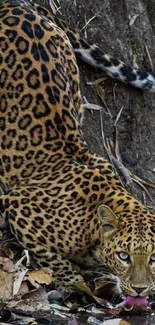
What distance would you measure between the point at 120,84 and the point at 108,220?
9.22ft

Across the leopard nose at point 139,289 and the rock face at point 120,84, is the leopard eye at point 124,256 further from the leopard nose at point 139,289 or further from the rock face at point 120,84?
the rock face at point 120,84

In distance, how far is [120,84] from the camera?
10391mm

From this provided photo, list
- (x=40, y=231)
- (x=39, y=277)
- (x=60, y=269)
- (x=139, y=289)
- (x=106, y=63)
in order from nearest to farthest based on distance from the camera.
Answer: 1. (x=139, y=289)
2. (x=39, y=277)
3. (x=60, y=269)
4. (x=40, y=231)
5. (x=106, y=63)

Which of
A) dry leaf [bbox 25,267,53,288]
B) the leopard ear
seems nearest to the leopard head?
the leopard ear

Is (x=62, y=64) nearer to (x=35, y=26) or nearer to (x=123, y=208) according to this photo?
(x=35, y=26)

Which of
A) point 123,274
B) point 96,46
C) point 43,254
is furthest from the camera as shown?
point 96,46

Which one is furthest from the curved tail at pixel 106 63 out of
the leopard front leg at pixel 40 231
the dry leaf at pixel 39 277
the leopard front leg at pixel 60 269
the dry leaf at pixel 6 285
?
the dry leaf at pixel 6 285

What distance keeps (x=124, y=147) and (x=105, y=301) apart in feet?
10.3

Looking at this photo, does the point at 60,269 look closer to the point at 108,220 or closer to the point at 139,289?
the point at 108,220

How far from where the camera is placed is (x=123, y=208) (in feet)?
26.3

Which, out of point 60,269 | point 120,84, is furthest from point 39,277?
point 120,84

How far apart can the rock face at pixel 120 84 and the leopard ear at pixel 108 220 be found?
243 cm

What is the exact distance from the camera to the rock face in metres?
10.2

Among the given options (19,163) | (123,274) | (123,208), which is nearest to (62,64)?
(19,163)
